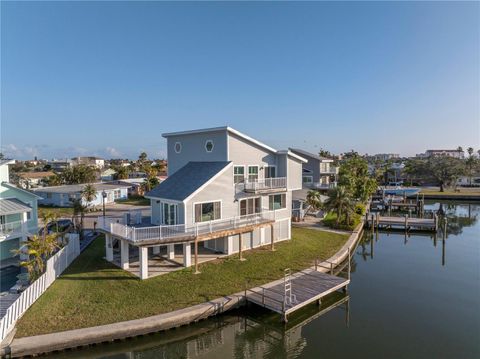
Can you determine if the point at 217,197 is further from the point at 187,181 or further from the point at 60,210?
the point at 60,210

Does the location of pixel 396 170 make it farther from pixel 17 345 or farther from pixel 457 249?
pixel 17 345

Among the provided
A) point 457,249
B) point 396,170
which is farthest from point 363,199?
point 396,170

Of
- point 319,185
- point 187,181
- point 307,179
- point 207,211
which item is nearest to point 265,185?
point 207,211

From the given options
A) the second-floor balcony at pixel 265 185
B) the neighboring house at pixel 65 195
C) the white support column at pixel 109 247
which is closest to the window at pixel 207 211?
the second-floor balcony at pixel 265 185

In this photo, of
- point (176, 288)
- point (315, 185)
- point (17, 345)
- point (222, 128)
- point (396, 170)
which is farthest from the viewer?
point (396, 170)

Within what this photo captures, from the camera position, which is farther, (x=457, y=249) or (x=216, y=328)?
(x=457, y=249)

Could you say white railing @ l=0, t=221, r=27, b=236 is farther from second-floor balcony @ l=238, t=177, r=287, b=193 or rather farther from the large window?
the large window

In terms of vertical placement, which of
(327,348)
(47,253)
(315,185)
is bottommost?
(327,348)
